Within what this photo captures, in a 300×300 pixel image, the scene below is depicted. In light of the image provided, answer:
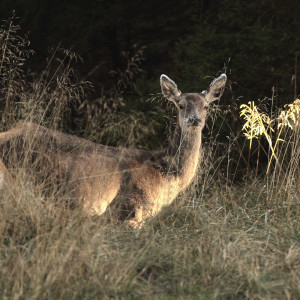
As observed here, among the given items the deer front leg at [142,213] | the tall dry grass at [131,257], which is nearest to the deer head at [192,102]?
the deer front leg at [142,213]

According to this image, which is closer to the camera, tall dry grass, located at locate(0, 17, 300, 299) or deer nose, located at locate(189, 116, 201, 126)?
tall dry grass, located at locate(0, 17, 300, 299)

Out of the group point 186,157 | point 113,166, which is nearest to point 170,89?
point 186,157

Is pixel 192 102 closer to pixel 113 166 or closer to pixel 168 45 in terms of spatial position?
pixel 113 166

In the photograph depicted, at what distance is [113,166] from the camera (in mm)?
6379

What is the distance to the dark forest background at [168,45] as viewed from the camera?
31.6 ft

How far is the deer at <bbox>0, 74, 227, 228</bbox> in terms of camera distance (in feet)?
19.4

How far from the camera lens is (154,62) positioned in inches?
493

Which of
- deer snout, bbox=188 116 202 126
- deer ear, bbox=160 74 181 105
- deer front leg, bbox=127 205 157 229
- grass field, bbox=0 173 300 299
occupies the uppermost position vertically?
deer ear, bbox=160 74 181 105

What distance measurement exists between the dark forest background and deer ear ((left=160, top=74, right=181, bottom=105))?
1.40 ft

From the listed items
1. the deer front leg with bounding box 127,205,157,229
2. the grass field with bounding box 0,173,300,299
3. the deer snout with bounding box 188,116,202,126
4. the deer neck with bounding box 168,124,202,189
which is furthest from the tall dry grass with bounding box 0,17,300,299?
the deer snout with bounding box 188,116,202,126

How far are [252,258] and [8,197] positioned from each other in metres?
1.77

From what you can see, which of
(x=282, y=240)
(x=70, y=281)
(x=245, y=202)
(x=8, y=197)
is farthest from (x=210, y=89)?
(x=70, y=281)

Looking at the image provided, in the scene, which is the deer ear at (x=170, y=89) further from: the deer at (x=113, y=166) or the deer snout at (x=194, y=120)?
the deer snout at (x=194, y=120)

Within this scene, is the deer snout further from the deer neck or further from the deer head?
the deer neck
